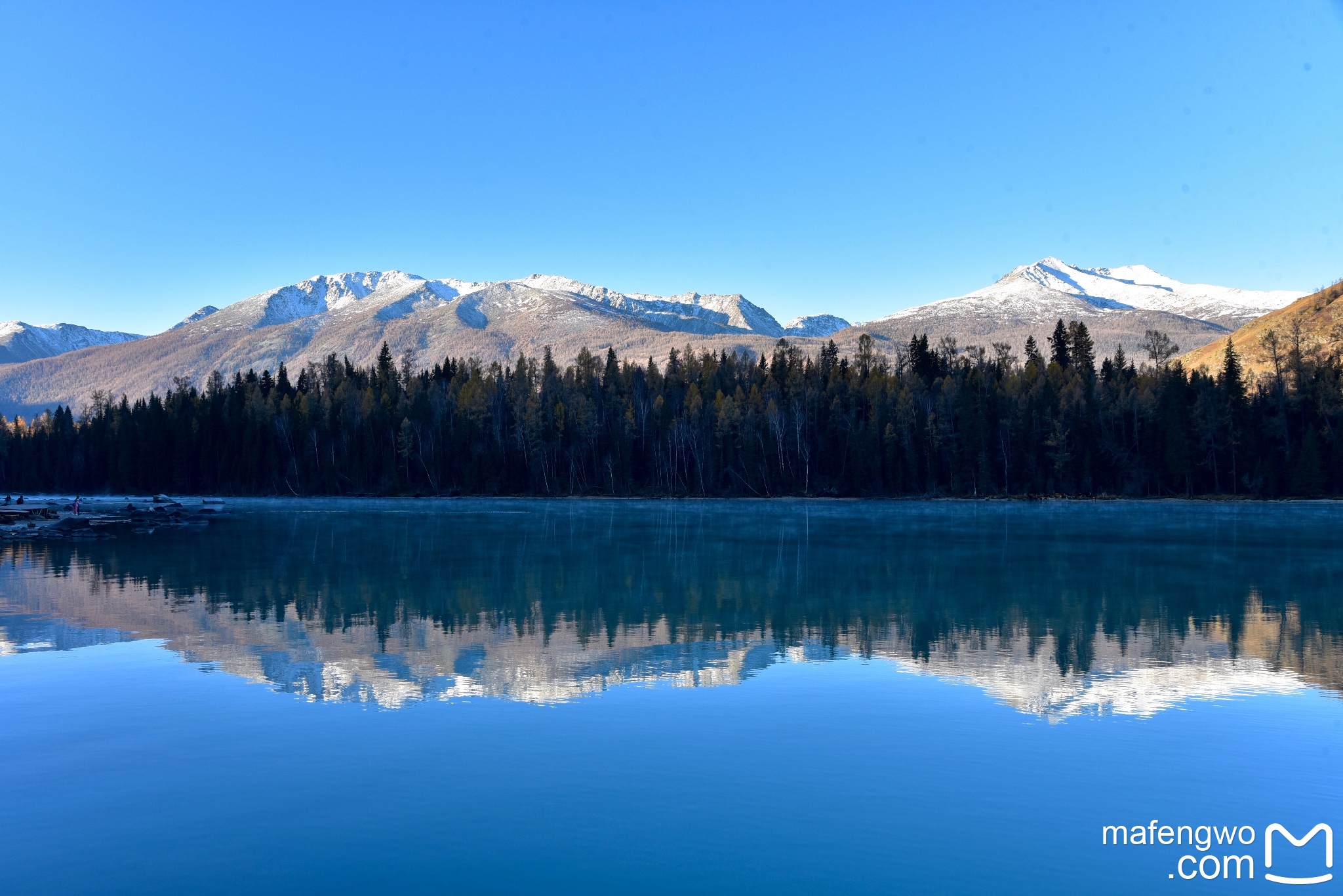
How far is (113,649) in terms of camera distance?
2028 cm

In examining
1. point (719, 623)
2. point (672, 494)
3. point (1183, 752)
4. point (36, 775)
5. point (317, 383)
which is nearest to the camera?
point (36, 775)

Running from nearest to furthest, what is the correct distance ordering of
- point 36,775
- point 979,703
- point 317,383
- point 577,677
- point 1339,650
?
point 36,775
point 979,703
point 577,677
point 1339,650
point 317,383

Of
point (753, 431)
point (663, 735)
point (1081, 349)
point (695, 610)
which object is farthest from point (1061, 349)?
point (663, 735)

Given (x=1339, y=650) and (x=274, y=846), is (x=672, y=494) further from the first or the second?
(x=274, y=846)

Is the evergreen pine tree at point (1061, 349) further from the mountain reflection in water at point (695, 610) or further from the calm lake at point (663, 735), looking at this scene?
the calm lake at point (663, 735)

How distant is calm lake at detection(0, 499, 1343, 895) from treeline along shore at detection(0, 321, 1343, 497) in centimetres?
8396

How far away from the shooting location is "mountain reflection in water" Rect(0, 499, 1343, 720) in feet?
58.2

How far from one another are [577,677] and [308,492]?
120 meters

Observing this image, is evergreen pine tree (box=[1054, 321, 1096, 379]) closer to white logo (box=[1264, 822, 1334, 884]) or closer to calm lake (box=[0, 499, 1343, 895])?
calm lake (box=[0, 499, 1343, 895])

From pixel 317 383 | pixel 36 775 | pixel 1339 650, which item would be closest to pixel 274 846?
pixel 36 775

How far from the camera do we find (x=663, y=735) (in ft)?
45.2

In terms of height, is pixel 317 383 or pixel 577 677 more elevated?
pixel 317 383

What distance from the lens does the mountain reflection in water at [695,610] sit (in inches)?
699

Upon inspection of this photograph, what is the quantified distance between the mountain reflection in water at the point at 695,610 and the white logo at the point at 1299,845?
15.8 feet
